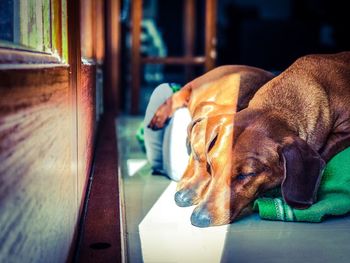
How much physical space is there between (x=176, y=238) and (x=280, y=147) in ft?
1.48

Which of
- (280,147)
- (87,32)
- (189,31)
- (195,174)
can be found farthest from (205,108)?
(189,31)

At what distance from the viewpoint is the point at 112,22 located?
499cm

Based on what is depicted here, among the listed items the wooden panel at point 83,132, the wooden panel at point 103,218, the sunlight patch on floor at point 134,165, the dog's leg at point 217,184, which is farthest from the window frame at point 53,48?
the sunlight patch on floor at point 134,165

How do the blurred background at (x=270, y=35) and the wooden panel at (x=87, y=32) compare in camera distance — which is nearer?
the wooden panel at (x=87, y=32)

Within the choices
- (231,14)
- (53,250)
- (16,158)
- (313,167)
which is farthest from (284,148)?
(231,14)

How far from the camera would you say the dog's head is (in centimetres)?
158

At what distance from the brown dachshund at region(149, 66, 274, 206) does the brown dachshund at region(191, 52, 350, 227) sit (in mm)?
70

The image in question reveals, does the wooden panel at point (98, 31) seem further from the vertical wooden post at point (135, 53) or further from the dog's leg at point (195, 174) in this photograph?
the dog's leg at point (195, 174)

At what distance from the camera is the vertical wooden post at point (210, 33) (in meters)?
4.93

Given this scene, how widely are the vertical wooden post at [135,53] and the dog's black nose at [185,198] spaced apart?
126 inches

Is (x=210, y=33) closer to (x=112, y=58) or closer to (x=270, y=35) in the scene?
(x=112, y=58)

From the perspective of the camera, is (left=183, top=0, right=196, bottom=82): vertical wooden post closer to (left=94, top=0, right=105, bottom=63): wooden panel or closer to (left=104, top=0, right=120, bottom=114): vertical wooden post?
(left=104, top=0, right=120, bottom=114): vertical wooden post

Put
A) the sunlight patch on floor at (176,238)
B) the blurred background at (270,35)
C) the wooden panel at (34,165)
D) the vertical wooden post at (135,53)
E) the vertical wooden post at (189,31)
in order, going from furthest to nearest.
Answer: the blurred background at (270,35)
the vertical wooden post at (189,31)
the vertical wooden post at (135,53)
the sunlight patch on floor at (176,238)
the wooden panel at (34,165)

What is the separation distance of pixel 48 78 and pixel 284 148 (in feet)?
3.14
